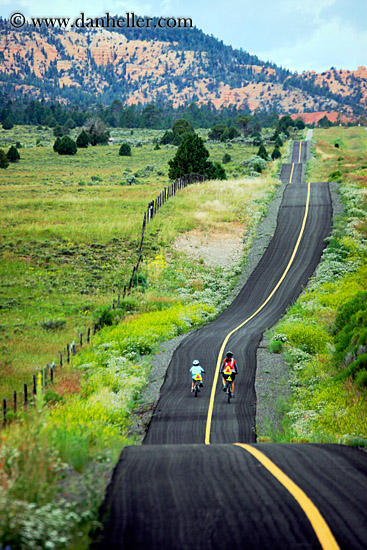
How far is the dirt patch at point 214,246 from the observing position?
37.8 m

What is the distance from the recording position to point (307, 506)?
21.1ft

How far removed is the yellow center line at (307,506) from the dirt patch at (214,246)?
29.0 metres

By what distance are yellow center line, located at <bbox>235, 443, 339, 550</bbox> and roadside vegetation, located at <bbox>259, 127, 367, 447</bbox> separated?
3.08 meters

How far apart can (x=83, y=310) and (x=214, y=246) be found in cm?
1641

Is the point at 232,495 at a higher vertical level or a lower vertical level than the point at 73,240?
higher

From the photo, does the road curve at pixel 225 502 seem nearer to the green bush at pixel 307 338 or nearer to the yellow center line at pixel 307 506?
the yellow center line at pixel 307 506

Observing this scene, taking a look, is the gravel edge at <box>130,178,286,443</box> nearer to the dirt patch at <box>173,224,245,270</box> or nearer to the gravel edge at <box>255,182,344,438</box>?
the dirt patch at <box>173,224,245,270</box>

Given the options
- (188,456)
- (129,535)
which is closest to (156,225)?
(188,456)

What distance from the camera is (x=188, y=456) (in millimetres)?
8266

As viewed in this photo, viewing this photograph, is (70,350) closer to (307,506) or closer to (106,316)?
(106,316)

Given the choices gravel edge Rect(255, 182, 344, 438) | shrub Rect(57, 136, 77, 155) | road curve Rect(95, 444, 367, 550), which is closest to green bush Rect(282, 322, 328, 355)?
gravel edge Rect(255, 182, 344, 438)

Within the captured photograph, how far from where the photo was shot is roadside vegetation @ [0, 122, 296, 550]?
602cm

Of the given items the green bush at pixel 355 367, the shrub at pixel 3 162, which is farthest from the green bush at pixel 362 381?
the shrub at pixel 3 162

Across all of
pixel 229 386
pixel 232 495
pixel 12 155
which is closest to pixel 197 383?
pixel 229 386
